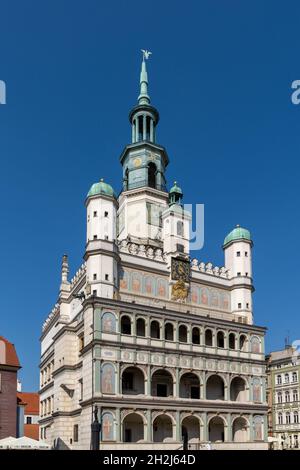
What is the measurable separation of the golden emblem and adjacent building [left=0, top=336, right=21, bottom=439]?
19.0m

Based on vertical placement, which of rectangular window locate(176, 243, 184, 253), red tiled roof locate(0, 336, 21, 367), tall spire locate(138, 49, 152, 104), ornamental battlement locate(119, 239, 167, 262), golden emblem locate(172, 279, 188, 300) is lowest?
red tiled roof locate(0, 336, 21, 367)

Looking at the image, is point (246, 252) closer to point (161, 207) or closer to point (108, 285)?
point (161, 207)

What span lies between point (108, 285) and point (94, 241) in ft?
16.3

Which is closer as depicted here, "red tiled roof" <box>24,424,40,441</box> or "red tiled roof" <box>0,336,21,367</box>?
"red tiled roof" <box>0,336,21,367</box>

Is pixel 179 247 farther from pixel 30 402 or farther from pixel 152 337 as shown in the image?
pixel 30 402

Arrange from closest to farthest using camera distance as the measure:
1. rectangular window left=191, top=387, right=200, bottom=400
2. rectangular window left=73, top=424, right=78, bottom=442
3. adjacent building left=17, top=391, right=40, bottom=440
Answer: rectangular window left=73, top=424, right=78, bottom=442, rectangular window left=191, top=387, right=200, bottom=400, adjacent building left=17, top=391, right=40, bottom=440

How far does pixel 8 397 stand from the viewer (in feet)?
201

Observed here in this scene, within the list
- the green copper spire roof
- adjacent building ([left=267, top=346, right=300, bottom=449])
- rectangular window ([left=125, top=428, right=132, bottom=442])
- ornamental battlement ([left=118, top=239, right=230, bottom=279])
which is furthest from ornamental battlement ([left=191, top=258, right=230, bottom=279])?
adjacent building ([left=267, top=346, right=300, bottom=449])

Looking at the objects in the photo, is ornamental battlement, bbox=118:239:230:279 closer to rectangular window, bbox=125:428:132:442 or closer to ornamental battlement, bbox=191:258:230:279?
ornamental battlement, bbox=191:258:230:279

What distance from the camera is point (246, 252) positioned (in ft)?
235

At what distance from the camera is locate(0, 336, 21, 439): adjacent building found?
199 ft

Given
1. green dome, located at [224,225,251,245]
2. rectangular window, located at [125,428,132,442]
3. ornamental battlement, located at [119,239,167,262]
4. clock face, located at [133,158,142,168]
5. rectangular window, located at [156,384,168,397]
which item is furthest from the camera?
clock face, located at [133,158,142,168]

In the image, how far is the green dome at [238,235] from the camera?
71625mm
